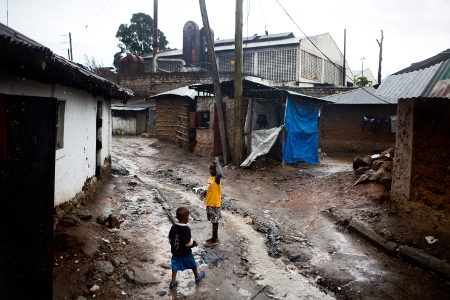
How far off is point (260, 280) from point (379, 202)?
3.98 meters

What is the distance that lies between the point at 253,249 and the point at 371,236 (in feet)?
7.06

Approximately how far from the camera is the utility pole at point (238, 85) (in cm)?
1251

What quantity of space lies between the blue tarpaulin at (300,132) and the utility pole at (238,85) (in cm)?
187

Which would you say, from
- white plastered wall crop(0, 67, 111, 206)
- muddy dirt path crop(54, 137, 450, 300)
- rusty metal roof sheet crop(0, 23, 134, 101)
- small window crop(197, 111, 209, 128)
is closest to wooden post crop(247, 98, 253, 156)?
muddy dirt path crop(54, 137, 450, 300)

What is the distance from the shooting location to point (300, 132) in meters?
13.8

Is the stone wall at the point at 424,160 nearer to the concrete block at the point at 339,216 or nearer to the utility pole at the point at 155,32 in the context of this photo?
the concrete block at the point at 339,216

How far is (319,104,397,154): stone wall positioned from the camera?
18.7 metres

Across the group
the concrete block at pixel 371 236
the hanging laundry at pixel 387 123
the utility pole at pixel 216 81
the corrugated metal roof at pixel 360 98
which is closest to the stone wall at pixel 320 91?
the corrugated metal roof at pixel 360 98

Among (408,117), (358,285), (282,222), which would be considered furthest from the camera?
(282,222)

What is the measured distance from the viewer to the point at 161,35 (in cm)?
4106

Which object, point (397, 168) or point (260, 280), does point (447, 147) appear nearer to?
point (397, 168)

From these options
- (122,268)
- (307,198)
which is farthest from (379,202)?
(122,268)

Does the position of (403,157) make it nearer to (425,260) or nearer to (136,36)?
(425,260)

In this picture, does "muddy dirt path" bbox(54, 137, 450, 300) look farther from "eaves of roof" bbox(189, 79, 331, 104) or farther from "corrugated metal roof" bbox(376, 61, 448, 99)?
"eaves of roof" bbox(189, 79, 331, 104)
